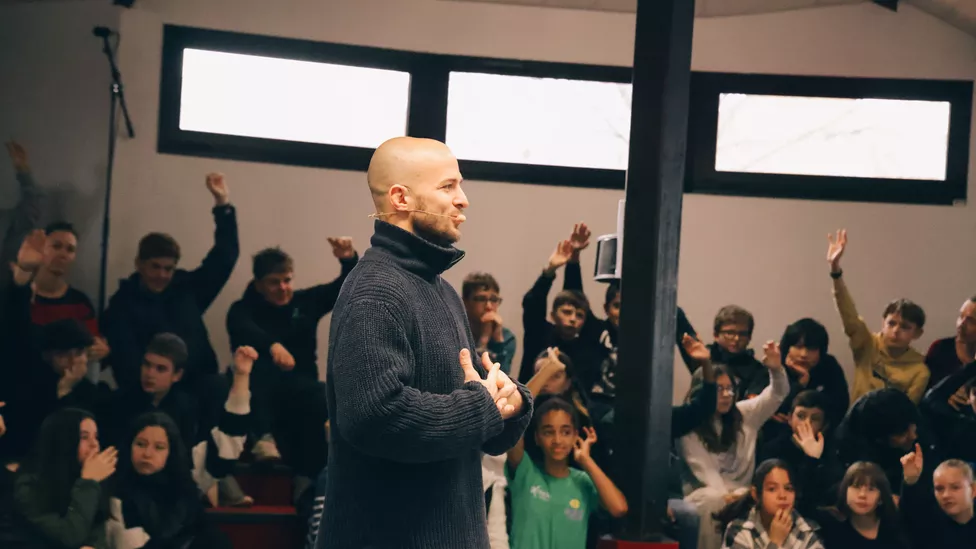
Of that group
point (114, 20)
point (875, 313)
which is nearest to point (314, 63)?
point (114, 20)

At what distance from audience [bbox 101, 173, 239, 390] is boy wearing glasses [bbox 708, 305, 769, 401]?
2084mm

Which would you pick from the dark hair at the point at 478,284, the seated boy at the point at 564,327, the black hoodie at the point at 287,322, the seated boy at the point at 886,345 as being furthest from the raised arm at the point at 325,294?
the seated boy at the point at 886,345

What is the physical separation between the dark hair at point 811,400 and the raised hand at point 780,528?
0.52 m

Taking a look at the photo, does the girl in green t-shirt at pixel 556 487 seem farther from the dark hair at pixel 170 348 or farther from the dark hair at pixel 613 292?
the dark hair at pixel 170 348

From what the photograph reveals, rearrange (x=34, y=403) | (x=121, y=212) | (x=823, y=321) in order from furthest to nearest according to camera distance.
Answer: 1. (x=823, y=321)
2. (x=121, y=212)
3. (x=34, y=403)

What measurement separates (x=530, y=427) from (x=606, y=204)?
179 cm

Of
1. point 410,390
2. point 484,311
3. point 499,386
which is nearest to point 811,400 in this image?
point 484,311

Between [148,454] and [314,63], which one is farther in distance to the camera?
[314,63]

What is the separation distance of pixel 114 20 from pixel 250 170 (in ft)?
3.08

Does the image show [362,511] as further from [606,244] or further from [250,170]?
[250,170]

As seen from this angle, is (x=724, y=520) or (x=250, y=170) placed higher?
(x=250, y=170)

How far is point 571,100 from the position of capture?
568 cm

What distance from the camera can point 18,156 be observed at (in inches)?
197

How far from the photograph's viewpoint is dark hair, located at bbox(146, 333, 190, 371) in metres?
4.15
